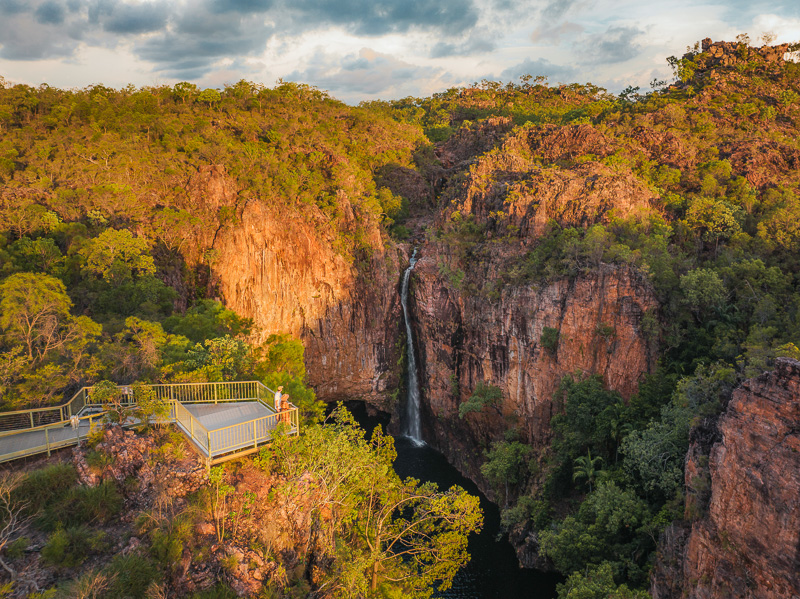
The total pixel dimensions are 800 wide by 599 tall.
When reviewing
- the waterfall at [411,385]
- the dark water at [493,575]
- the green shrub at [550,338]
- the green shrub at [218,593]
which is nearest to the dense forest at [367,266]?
the green shrub at [218,593]

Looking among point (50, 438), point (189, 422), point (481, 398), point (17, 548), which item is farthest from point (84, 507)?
point (481, 398)

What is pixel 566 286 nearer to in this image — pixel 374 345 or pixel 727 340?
pixel 727 340

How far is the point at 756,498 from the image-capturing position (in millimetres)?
13484

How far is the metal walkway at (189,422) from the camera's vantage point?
13.5 metres

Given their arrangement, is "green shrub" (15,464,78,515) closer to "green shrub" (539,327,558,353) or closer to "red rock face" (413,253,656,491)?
"green shrub" (539,327,558,353)

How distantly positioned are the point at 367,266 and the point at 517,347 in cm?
1522

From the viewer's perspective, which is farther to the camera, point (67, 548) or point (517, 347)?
point (517, 347)

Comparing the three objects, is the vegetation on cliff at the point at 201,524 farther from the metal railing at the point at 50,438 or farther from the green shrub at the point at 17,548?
the metal railing at the point at 50,438

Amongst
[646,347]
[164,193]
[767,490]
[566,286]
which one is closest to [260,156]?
[164,193]

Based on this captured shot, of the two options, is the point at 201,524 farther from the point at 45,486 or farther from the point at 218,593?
the point at 45,486

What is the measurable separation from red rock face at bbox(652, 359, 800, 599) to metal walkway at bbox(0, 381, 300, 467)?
42.6ft

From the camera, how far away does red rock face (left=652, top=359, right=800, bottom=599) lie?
42.1 feet

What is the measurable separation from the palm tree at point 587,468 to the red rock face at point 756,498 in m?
8.26

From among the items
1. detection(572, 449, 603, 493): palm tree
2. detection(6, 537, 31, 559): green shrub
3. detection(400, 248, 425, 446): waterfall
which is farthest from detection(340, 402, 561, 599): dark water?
detection(6, 537, 31, 559): green shrub
